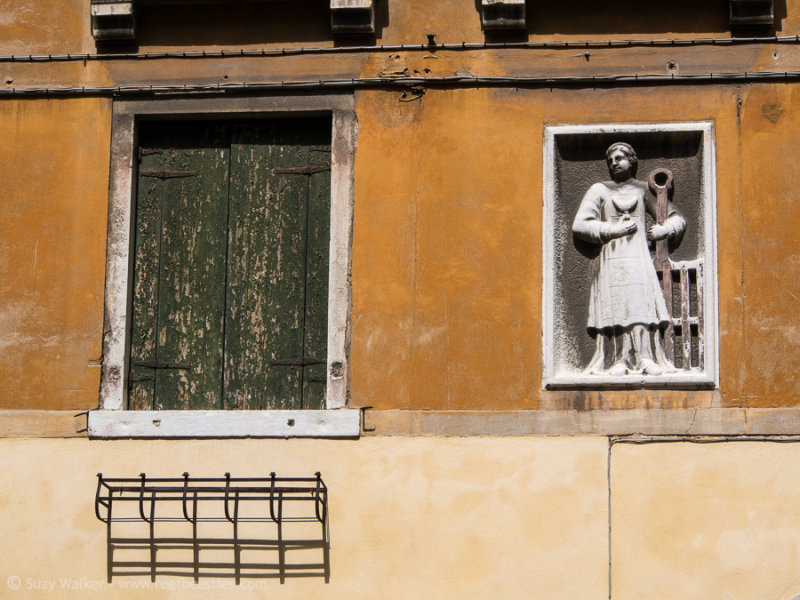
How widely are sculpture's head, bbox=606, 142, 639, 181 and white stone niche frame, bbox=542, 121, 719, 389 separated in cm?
6

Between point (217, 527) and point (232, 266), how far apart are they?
1603 millimetres

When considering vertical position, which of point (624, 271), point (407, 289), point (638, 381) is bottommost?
point (638, 381)

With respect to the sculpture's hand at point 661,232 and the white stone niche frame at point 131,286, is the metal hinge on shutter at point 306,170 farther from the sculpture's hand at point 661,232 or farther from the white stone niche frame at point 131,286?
the sculpture's hand at point 661,232

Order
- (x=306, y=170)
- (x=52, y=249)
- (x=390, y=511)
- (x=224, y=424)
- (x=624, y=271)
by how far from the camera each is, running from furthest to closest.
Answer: (x=306, y=170)
(x=52, y=249)
(x=624, y=271)
(x=224, y=424)
(x=390, y=511)

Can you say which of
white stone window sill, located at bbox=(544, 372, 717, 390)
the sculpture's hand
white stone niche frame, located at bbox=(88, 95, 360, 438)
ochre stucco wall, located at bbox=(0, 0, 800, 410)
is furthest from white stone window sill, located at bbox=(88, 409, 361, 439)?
the sculpture's hand

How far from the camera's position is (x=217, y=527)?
856cm

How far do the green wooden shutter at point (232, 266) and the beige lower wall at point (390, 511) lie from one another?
448mm

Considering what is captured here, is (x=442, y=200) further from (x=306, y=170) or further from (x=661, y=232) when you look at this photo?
(x=661, y=232)

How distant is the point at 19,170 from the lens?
30.2ft

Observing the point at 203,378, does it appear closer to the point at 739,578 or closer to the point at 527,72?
the point at 527,72

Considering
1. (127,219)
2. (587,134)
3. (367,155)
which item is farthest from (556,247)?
(127,219)

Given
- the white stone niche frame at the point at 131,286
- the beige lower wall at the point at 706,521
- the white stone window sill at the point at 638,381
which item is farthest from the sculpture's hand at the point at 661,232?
the white stone niche frame at the point at 131,286

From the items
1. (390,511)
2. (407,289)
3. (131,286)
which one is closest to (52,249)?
(131,286)

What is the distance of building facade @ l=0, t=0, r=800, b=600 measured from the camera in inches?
332
